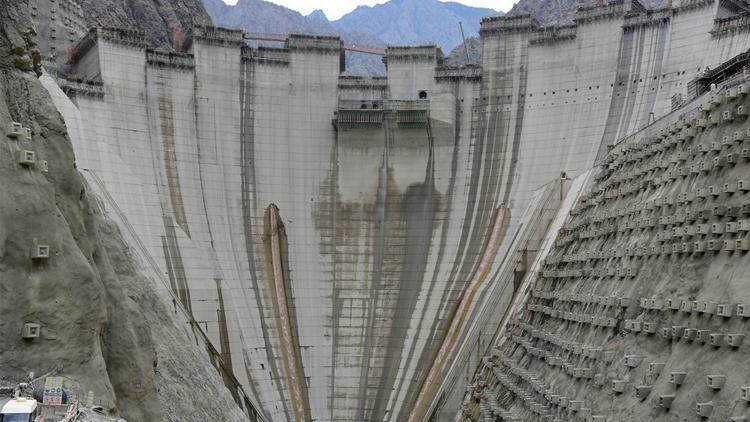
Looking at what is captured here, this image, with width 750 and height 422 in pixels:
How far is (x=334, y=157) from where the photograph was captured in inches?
1999

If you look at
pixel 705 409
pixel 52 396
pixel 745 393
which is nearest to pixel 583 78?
pixel 705 409

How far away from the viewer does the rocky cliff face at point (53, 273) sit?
17.0m

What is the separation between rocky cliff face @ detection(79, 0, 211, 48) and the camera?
2301 inches

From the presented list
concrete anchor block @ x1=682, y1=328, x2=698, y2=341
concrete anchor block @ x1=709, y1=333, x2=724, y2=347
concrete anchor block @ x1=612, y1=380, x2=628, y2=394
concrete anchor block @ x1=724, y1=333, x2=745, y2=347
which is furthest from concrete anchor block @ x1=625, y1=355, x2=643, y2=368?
concrete anchor block @ x1=724, y1=333, x2=745, y2=347

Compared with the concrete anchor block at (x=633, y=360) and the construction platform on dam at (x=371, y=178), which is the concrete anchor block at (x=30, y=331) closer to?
the concrete anchor block at (x=633, y=360)

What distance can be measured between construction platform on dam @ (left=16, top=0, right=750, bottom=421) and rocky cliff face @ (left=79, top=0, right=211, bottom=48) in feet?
24.9

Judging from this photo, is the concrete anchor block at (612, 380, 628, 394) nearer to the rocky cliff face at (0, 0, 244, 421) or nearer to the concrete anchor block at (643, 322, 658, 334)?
the concrete anchor block at (643, 322, 658, 334)

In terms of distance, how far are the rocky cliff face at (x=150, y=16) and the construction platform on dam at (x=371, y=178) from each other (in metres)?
7.57

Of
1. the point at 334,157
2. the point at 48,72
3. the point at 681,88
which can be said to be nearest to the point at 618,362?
the point at 681,88

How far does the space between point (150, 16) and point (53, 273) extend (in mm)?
48504

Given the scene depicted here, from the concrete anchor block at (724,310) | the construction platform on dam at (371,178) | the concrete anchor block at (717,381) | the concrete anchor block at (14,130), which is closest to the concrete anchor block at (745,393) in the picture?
the concrete anchor block at (717,381)

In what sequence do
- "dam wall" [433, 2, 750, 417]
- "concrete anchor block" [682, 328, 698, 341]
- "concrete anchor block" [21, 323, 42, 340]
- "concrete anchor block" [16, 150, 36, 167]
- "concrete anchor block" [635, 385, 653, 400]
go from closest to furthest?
"concrete anchor block" [21, 323, 42, 340], "concrete anchor block" [16, 150, 36, 167], "concrete anchor block" [682, 328, 698, 341], "concrete anchor block" [635, 385, 653, 400], "dam wall" [433, 2, 750, 417]

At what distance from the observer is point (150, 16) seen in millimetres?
62812

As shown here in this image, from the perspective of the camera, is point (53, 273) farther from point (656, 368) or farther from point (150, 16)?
point (150, 16)
